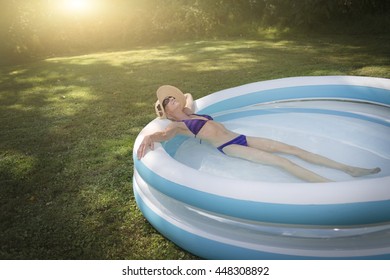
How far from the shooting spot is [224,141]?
139 inches

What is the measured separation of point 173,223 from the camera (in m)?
2.58

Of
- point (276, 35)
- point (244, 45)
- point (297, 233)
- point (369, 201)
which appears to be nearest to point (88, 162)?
point (297, 233)

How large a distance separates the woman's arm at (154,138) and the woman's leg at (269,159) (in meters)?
0.54

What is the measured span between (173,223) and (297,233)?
0.85 m

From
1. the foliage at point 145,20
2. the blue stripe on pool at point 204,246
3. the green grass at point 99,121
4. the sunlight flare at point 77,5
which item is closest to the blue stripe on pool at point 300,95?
the green grass at point 99,121

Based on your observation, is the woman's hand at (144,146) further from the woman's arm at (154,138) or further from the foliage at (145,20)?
the foliage at (145,20)

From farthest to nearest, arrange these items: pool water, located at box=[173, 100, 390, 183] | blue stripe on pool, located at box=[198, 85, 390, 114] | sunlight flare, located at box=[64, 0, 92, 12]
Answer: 1. sunlight flare, located at box=[64, 0, 92, 12]
2. blue stripe on pool, located at box=[198, 85, 390, 114]
3. pool water, located at box=[173, 100, 390, 183]

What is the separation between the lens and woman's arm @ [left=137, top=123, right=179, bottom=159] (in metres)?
2.96

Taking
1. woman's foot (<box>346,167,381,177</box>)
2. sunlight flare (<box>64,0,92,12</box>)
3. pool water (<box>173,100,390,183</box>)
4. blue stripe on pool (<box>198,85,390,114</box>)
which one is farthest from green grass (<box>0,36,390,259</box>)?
sunlight flare (<box>64,0,92,12</box>)

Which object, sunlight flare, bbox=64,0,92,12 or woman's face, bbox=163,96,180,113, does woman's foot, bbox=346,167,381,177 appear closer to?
woman's face, bbox=163,96,180,113

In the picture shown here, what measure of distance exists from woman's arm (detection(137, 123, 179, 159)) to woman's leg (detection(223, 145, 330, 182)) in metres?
0.54

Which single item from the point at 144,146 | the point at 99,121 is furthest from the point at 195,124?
the point at 99,121
